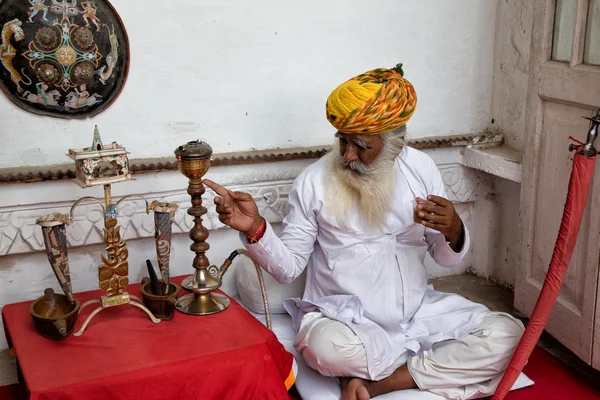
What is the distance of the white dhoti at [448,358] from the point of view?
9.11 feet

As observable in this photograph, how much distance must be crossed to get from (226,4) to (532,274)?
1966 mm

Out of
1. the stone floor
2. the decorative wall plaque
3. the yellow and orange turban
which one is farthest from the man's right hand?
the stone floor

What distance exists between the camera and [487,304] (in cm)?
380

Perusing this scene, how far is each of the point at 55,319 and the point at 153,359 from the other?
1.22 feet

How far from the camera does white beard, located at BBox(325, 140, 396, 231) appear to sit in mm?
2910

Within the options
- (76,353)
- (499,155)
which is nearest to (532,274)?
(499,155)

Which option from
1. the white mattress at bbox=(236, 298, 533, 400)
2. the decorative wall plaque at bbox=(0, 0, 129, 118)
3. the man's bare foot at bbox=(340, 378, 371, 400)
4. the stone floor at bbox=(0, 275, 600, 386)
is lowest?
the stone floor at bbox=(0, 275, 600, 386)

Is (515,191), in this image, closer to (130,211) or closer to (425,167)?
(425,167)

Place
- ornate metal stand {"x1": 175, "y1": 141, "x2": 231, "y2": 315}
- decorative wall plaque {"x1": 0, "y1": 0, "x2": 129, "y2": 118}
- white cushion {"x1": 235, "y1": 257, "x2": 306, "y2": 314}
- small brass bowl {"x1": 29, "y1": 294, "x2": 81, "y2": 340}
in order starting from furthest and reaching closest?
white cushion {"x1": 235, "y1": 257, "x2": 306, "y2": 314} < decorative wall plaque {"x1": 0, "y1": 0, "x2": 129, "y2": 118} < ornate metal stand {"x1": 175, "y1": 141, "x2": 231, "y2": 315} < small brass bowl {"x1": 29, "y1": 294, "x2": 81, "y2": 340}

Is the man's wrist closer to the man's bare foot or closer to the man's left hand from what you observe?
the man's left hand

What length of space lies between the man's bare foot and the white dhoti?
0.03m

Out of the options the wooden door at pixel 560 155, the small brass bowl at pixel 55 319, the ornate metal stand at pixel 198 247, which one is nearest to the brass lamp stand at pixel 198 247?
the ornate metal stand at pixel 198 247

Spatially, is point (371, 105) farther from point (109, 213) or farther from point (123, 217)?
point (123, 217)

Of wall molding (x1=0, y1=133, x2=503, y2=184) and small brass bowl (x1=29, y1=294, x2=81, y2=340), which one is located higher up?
wall molding (x1=0, y1=133, x2=503, y2=184)
